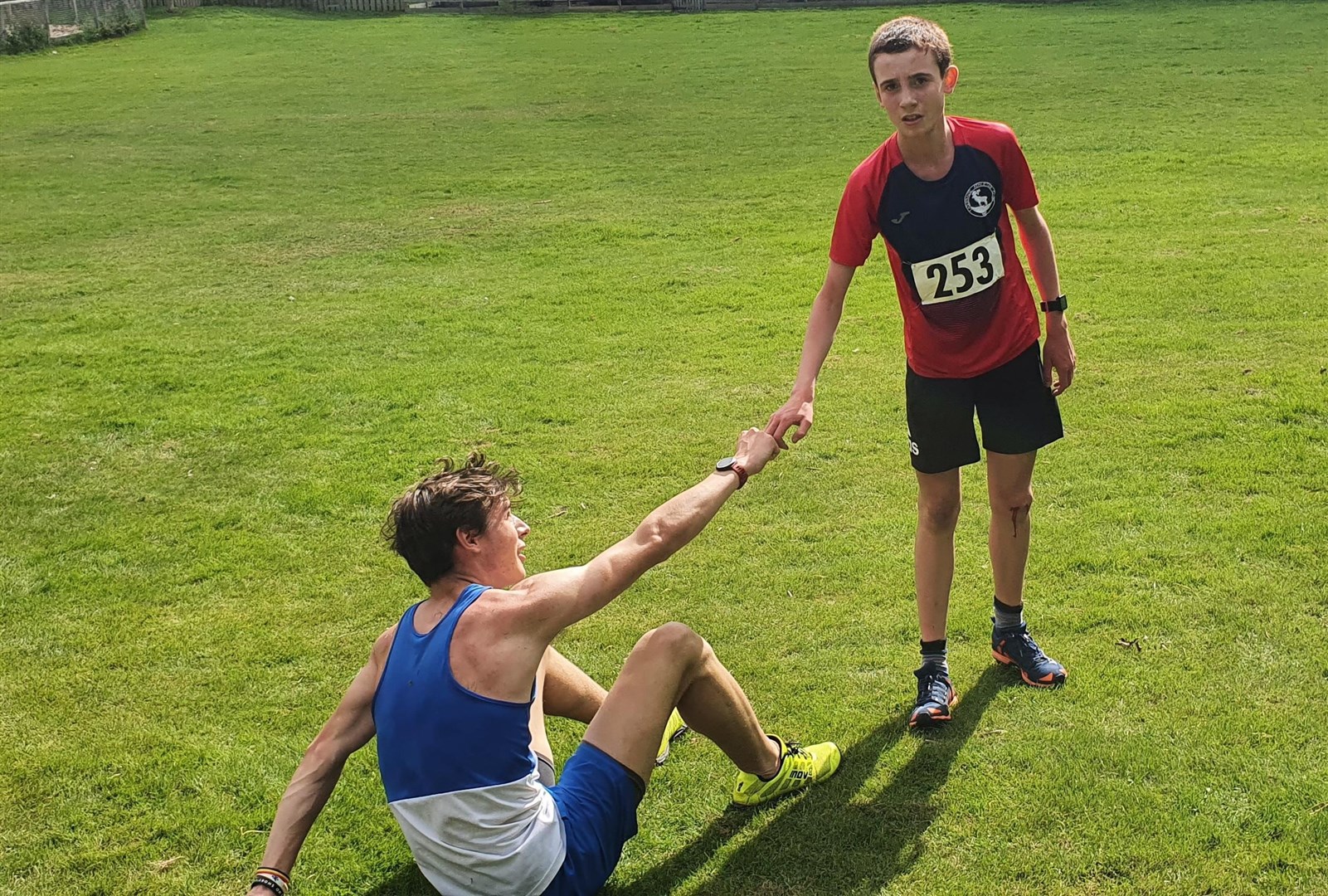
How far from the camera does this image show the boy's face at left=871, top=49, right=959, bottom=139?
14.2 feet

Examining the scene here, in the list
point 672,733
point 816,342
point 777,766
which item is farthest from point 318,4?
point 777,766

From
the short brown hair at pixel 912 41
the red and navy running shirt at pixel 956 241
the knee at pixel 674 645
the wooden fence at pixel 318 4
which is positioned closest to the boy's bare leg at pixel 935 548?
the red and navy running shirt at pixel 956 241

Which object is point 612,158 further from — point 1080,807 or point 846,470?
point 1080,807

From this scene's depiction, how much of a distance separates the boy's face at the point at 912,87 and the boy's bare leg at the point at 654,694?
1968 mm

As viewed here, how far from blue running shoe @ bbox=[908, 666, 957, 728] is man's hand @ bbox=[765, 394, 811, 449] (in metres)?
1.18

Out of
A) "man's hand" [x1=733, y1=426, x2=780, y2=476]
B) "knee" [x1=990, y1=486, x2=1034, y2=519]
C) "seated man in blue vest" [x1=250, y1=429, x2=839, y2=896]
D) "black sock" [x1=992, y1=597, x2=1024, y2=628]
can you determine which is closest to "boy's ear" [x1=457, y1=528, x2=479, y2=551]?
"seated man in blue vest" [x1=250, y1=429, x2=839, y2=896]

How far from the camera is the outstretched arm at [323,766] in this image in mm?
3828

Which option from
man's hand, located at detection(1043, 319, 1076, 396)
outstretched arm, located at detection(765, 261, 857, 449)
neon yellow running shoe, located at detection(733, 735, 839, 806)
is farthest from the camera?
man's hand, located at detection(1043, 319, 1076, 396)

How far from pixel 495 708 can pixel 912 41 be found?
270 cm

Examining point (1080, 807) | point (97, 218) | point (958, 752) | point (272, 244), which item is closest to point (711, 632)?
point (958, 752)

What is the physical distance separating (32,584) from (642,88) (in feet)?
70.8

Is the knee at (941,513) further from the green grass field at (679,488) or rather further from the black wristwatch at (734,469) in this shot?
the black wristwatch at (734,469)

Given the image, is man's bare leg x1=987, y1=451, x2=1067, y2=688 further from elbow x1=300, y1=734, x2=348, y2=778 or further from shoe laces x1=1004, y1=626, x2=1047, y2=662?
elbow x1=300, y1=734, x2=348, y2=778

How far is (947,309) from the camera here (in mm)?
4707
